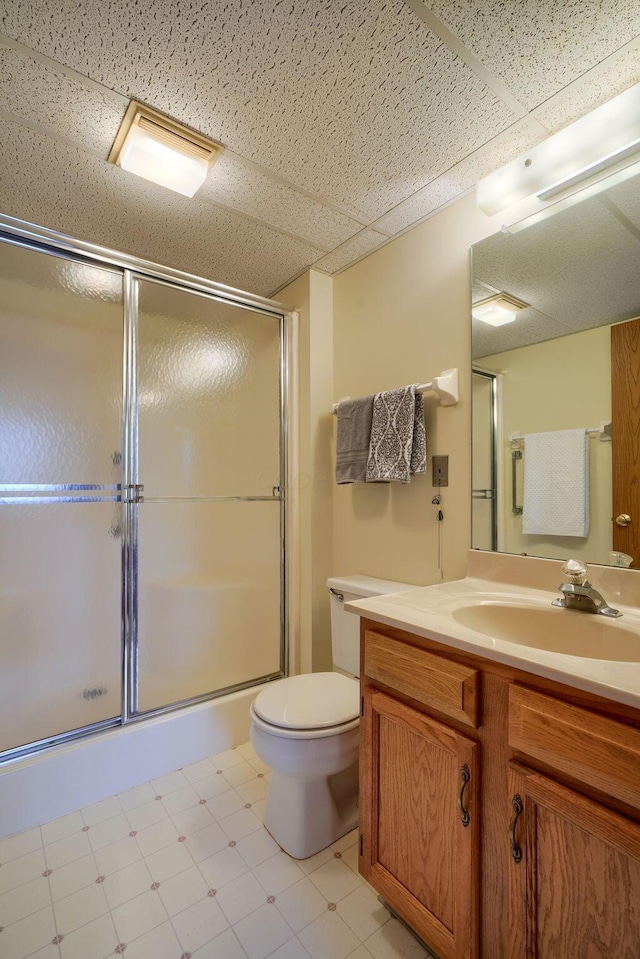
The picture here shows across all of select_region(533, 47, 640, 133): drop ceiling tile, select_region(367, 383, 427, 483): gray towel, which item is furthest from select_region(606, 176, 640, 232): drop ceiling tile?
select_region(367, 383, 427, 483): gray towel

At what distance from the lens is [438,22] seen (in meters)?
1.01

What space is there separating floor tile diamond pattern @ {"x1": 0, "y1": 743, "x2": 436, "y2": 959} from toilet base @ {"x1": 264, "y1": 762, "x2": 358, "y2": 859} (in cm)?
3

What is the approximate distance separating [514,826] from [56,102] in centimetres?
206

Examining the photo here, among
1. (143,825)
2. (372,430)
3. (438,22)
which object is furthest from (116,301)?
(143,825)

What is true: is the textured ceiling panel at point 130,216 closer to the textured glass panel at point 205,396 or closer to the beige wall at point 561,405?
the textured glass panel at point 205,396

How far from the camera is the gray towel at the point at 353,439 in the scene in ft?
6.01

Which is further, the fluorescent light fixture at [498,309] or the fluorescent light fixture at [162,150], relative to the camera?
the fluorescent light fixture at [498,309]

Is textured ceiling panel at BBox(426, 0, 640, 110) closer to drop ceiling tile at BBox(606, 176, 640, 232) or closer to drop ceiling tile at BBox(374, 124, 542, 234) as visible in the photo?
drop ceiling tile at BBox(374, 124, 542, 234)

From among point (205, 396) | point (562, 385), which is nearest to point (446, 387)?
point (562, 385)

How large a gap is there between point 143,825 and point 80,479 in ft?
4.10

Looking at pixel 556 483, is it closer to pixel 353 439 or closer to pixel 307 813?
pixel 353 439

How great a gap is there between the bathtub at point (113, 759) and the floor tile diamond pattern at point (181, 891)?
0.19ft

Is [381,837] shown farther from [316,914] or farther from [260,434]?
[260,434]

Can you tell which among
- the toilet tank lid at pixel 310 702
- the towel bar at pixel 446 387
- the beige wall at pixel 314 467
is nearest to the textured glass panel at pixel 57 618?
the toilet tank lid at pixel 310 702
